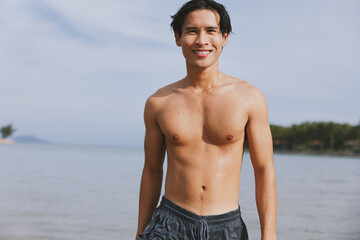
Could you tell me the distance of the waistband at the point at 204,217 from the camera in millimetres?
2553

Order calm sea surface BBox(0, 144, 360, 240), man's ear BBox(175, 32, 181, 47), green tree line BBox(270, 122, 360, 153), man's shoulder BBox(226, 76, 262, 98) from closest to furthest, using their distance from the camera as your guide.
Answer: man's shoulder BBox(226, 76, 262, 98) < man's ear BBox(175, 32, 181, 47) < calm sea surface BBox(0, 144, 360, 240) < green tree line BBox(270, 122, 360, 153)

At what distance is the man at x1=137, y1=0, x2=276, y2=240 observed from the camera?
101 inches

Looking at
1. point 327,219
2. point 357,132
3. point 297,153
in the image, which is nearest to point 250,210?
point 327,219

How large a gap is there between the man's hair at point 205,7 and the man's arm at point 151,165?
52 cm

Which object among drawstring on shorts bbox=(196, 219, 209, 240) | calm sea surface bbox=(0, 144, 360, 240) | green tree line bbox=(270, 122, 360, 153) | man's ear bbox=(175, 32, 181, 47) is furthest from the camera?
green tree line bbox=(270, 122, 360, 153)

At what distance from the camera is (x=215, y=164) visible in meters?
2.60

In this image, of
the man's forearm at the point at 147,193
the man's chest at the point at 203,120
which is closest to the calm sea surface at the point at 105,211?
the man's forearm at the point at 147,193

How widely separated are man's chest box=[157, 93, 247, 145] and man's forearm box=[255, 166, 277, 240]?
26 centimetres

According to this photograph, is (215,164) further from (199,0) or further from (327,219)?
(327,219)

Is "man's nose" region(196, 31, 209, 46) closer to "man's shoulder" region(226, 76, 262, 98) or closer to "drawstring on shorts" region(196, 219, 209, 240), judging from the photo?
"man's shoulder" region(226, 76, 262, 98)

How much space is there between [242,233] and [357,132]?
96.5 m

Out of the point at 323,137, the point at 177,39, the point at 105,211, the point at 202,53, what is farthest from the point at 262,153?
the point at 323,137

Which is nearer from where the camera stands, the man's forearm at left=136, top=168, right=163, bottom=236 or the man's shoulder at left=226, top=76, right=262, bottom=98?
the man's shoulder at left=226, top=76, right=262, bottom=98

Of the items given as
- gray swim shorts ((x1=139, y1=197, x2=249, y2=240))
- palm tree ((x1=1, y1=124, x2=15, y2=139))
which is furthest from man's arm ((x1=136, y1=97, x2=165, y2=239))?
palm tree ((x1=1, y1=124, x2=15, y2=139))
